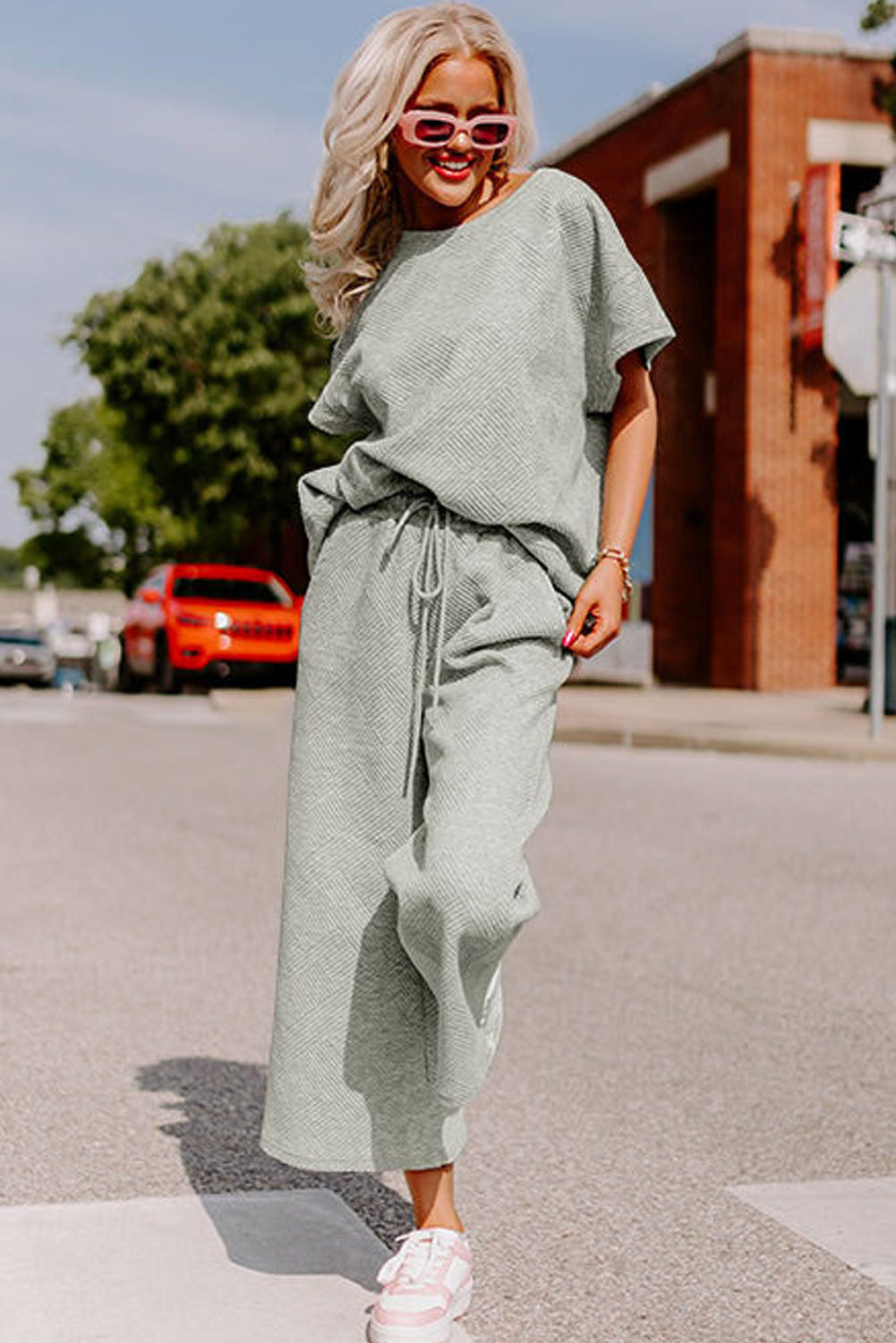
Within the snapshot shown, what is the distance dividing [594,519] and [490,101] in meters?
0.64

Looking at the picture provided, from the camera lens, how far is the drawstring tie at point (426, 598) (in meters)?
2.86

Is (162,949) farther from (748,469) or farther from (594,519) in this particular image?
(748,469)

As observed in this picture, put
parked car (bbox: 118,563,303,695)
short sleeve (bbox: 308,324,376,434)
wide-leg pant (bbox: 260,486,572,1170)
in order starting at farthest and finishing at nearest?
parked car (bbox: 118,563,303,695)
short sleeve (bbox: 308,324,376,434)
wide-leg pant (bbox: 260,486,572,1170)

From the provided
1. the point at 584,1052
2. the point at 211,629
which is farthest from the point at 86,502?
the point at 584,1052

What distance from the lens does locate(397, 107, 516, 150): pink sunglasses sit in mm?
2920

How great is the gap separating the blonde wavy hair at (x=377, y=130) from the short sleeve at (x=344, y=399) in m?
0.10

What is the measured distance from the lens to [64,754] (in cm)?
1518

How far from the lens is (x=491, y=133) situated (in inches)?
116

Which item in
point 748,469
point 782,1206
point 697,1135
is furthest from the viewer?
point 748,469

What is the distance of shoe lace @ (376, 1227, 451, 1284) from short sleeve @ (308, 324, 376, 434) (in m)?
1.22

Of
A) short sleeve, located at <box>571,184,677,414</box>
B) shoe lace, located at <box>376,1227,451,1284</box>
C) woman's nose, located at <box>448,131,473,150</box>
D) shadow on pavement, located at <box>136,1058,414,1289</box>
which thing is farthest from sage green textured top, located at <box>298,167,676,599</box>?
shadow on pavement, located at <box>136,1058,414,1289</box>

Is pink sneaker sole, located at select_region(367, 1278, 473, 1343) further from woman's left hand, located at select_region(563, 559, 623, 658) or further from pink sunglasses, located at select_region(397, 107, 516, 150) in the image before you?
pink sunglasses, located at select_region(397, 107, 516, 150)

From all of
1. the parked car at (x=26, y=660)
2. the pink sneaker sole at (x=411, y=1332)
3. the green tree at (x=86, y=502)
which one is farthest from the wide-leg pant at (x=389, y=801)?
the green tree at (x=86, y=502)

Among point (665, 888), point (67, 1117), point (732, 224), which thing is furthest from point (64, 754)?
point (732, 224)
